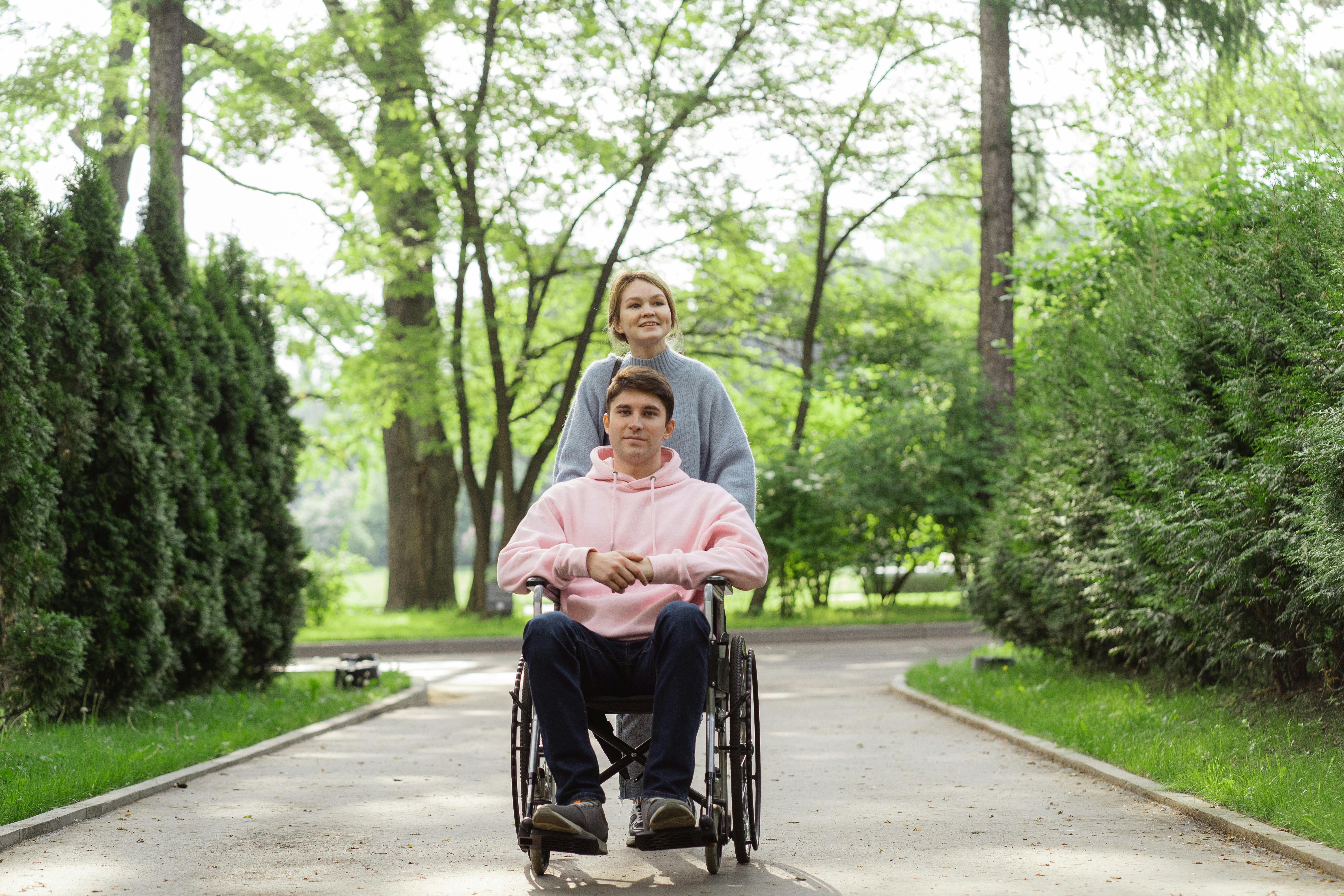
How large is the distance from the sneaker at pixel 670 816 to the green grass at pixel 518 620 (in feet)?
46.2

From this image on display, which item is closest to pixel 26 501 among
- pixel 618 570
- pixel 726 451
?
pixel 726 451

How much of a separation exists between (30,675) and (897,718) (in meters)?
5.65

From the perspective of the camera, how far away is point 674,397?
5.17m

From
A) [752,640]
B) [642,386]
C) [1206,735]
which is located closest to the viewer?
[642,386]

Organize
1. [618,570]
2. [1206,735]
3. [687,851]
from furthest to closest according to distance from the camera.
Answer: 1. [1206,735]
2. [687,851]
3. [618,570]

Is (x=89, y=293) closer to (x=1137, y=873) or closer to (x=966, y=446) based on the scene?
(x=1137, y=873)

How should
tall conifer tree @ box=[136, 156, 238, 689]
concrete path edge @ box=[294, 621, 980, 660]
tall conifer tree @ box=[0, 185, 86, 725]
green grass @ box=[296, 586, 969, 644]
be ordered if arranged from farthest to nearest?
green grass @ box=[296, 586, 969, 644] < concrete path edge @ box=[294, 621, 980, 660] < tall conifer tree @ box=[136, 156, 238, 689] < tall conifer tree @ box=[0, 185, 86, 725]

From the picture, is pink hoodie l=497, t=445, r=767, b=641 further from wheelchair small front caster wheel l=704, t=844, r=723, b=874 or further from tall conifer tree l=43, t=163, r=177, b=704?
tall conifer tree l=43, t=163, r=177, b=704

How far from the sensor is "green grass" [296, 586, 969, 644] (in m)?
18.8

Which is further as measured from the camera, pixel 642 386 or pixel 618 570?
pixel 642 386

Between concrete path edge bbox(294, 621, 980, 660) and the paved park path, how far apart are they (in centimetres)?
956

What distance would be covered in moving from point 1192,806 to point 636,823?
2.27 m

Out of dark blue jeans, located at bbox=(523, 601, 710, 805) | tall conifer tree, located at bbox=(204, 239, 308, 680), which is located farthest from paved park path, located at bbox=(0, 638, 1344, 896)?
tall conifer tree, located at bbox=(204, 239, 308, 680)

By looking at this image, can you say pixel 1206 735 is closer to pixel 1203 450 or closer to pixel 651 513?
pixel 1203 450
